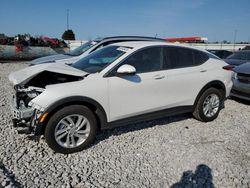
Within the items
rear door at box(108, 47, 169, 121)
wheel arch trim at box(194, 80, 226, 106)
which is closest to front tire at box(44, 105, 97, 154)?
rear door at box(108, 47, 169, 121)

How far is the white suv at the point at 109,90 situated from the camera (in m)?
3.41

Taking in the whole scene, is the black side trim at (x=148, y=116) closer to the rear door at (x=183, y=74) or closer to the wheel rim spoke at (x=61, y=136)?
the rear door at (x=183, y=74)

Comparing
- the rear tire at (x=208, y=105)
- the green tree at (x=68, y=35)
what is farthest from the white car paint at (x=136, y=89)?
the green tree at (x=68, y=35)

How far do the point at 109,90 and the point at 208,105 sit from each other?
99.4 inches

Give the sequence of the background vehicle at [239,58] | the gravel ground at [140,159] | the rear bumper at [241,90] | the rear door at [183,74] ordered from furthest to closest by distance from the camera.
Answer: the background vehicle at [239,58] < the rear bumper at [241,90] < the rear door at [183,74] < the gravel ground at [140,159]

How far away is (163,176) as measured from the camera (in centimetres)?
316

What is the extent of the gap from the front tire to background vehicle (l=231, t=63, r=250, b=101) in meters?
4.68

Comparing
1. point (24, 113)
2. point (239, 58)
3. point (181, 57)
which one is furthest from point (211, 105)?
point (239, 58)

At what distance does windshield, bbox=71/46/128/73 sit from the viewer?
3.97 metres

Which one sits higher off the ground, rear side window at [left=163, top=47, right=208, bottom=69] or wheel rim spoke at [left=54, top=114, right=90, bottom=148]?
rear side window at [left=163, top=47, right=208, bottom=69]

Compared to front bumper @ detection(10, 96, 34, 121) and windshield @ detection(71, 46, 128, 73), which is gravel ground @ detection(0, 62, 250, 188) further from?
windshield @ detection(71, 46, 128, 73)

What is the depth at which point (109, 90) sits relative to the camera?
371 cm

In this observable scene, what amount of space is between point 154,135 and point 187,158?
0.90 meters

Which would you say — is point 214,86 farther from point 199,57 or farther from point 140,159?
point 140,159
